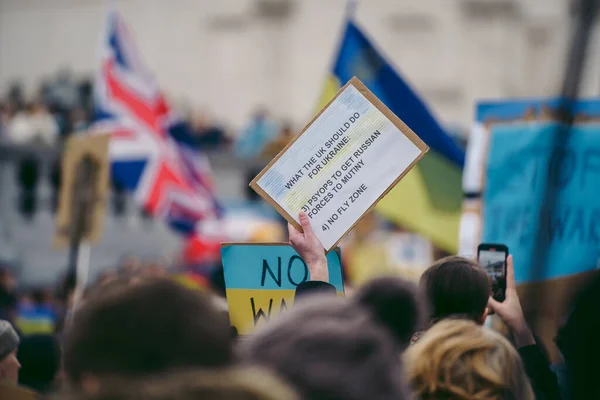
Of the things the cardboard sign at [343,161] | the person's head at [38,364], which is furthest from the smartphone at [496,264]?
the person's head at [38,364]

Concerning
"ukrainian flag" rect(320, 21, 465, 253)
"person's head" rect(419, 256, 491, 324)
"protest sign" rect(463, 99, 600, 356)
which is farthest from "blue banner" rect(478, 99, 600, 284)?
"person's head" rect(419, 256, 491, 324)

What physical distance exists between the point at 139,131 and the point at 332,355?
7.72 metres

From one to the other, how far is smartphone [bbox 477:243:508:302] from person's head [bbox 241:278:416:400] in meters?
1.42

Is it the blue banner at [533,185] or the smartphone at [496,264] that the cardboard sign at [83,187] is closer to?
the blue banner at [533,185]

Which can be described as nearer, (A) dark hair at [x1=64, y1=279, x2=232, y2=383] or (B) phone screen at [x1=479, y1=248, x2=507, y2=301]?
(A) dark hair at [x1=64, y1=279, x2=232, y2=383]

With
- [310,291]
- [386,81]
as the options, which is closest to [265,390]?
[310,291]

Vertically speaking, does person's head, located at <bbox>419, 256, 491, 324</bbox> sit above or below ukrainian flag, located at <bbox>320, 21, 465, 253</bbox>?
above

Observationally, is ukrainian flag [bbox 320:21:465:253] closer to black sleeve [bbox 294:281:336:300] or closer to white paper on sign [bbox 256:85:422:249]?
white paper on sign [bbox 256:85:422:249]

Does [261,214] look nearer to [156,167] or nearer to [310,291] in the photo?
[156,167]

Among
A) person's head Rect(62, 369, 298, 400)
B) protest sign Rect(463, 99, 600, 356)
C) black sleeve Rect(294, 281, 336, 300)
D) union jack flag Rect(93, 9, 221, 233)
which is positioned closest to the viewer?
person's head Rect(62, 369, 298, 400)

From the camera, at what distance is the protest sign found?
431 cm

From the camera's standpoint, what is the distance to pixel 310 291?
2.66 m

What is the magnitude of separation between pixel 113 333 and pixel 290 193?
1415 millimetres

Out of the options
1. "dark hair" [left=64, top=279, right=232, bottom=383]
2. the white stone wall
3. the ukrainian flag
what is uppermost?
"dark hair" [left=64, top=279, right=232, bottom=383]
